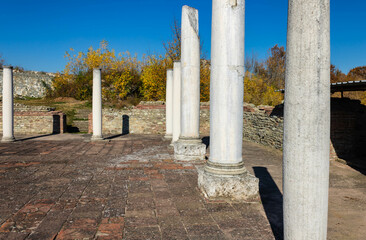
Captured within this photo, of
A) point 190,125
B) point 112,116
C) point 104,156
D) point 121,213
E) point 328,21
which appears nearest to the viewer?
point 328,21

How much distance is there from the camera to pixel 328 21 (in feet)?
6.52

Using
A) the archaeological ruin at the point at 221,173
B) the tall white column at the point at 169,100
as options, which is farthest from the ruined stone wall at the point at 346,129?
the tall white column at the point at 169,100

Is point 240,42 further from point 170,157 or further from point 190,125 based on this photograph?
point 170,157

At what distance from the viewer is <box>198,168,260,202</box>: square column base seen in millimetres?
4008

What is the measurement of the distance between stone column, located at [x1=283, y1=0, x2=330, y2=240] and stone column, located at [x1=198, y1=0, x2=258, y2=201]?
6.49ft

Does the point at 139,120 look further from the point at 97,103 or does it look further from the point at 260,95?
the point at 260,95

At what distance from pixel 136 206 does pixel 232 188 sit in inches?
55.5

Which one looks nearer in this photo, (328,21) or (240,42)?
(328,21)

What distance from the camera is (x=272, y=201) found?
410 cm

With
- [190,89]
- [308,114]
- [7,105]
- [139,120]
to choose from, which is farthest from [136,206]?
[139,120]

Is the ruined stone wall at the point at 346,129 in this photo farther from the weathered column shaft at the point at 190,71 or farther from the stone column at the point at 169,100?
the stone column at the point at 169,100

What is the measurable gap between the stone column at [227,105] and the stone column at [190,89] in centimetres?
274

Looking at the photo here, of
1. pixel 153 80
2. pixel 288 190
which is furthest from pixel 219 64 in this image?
pixel 153 80

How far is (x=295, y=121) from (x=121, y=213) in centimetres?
251
